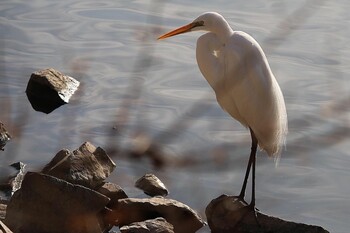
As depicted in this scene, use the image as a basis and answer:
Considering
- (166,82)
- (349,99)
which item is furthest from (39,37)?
(349,99)

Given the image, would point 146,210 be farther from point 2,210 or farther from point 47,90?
point 47,90

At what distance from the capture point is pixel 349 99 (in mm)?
1315

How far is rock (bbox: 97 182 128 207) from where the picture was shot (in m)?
4.46

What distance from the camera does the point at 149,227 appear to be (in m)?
3.97

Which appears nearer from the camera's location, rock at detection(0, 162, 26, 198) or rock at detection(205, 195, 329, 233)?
rock at detection(205, 195, 329, 233)

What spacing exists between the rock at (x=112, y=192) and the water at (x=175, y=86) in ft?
0.41

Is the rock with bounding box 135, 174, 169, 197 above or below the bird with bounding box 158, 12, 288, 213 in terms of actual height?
below

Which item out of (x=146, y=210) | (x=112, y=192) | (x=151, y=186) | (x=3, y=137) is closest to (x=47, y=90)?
(x=3, y=137)

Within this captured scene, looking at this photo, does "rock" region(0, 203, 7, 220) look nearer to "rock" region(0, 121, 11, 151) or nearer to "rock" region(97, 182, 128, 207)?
"rock" region(97, 182, 128, 207)

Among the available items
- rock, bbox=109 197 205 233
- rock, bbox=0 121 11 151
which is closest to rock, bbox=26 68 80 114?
rock, bbox=0 121 11 151

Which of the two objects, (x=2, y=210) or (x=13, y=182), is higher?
(x=2, y=210)

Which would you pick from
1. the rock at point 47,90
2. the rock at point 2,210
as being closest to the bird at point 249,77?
the rock at point 2,210

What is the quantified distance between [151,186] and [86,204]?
98cm

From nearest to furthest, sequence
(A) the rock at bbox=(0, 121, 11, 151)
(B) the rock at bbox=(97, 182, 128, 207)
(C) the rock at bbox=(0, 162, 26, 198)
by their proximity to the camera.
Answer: (B) the rock at bbox=(97, 182, 128, 207) < (C) the rock at bbox=(0, 162, 26, 198) < (A) the rock at bbox=(0, 121, 11, 151)
